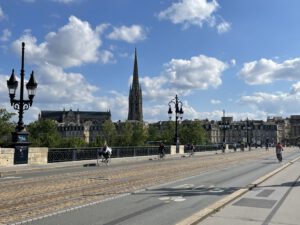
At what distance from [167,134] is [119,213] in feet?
498

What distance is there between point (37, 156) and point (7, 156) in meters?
3.23

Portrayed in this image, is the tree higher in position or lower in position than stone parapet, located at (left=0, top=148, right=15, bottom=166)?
higher

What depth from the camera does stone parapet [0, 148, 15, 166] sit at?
26406 millimetres

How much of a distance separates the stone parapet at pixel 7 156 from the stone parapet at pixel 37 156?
199cm

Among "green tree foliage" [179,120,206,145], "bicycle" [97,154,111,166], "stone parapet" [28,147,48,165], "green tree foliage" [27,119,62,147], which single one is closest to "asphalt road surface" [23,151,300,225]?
"stone parapet" [28,147,48,165]

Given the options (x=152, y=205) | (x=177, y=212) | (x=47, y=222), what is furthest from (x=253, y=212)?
(x=47, y=222)

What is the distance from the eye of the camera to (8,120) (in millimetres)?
90312

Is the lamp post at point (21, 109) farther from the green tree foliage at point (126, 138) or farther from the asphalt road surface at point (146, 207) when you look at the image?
the green tree foliage at point (126, 138)

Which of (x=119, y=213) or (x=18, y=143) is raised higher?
(x=18, y=143)

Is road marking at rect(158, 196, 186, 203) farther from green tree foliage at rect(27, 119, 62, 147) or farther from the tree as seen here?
the tree

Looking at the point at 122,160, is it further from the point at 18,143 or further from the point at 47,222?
the point at 47,222

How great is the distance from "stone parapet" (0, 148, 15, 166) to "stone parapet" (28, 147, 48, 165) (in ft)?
6.53

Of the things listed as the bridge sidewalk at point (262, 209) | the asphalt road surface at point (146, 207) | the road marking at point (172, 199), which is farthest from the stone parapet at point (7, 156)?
the bridge sidewalk at point (262, 209)

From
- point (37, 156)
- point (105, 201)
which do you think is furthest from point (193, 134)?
point (105, 201)
